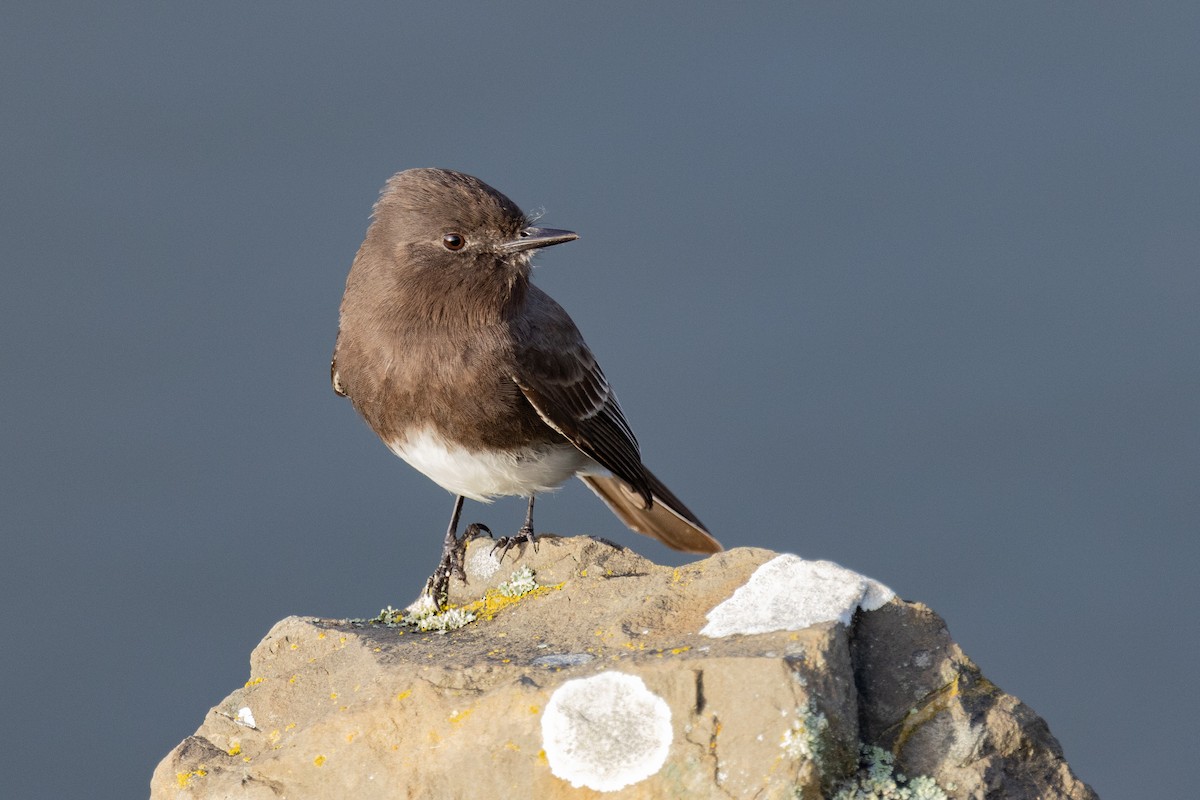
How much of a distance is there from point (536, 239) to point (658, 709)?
10.3ft

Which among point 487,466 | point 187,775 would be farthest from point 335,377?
point 187,775

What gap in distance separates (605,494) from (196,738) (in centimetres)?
378

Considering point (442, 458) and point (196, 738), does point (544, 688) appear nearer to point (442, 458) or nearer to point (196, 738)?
point (196, 738)

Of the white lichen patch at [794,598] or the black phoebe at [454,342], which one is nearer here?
the white lichen patch at [794,598]

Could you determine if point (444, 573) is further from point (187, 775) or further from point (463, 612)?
point (187, 775)

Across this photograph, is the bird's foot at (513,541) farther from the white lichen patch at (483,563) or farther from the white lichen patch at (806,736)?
the white lichen patch at (806,736)

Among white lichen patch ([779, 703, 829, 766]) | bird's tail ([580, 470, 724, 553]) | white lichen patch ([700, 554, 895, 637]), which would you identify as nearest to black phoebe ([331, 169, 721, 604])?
bird's tail ([580, 470, 724, 553])

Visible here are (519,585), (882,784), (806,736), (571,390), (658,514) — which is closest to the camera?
(806,736)

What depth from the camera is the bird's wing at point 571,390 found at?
8.18 metres

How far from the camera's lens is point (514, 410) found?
26.6ft

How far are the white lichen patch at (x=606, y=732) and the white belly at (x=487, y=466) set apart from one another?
9.11 feet

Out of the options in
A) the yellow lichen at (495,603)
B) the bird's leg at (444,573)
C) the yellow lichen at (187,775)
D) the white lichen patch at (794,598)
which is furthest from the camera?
the bird's leg at (444,573)

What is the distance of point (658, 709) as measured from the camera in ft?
17.6

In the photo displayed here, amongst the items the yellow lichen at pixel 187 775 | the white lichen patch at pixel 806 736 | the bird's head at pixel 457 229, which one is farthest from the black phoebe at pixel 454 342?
the white lichen patch at pixel 806 736
